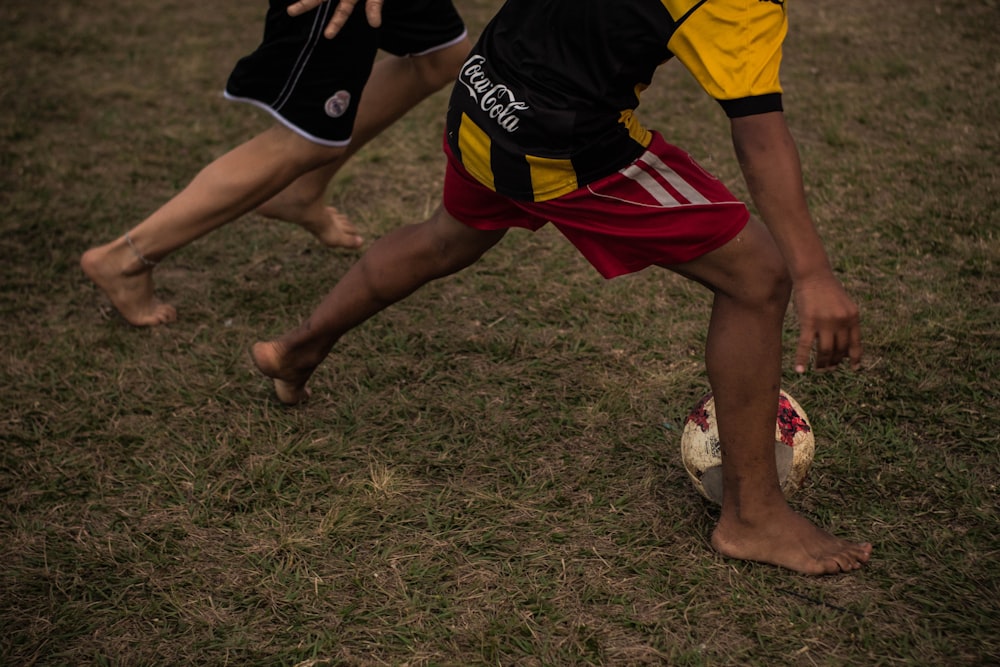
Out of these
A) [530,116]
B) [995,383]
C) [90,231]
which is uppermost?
[530,116]

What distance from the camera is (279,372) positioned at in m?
3.17

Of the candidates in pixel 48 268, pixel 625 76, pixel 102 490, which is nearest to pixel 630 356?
pixel 625 76

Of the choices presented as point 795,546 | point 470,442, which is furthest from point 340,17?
point 795,546

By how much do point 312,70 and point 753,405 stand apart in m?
1.82

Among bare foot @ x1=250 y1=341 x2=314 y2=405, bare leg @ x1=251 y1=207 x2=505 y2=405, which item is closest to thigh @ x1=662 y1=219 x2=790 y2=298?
bare leg @ x1=251 y1=207 x2=505 y2=405

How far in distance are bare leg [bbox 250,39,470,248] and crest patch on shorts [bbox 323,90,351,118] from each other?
33 cm

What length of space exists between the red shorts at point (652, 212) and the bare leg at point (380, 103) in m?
1.42

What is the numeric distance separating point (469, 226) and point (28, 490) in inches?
63.6

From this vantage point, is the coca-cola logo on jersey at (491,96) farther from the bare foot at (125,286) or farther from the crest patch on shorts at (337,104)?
the bare foot at (125,286)

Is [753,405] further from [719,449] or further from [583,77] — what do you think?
[583,77]

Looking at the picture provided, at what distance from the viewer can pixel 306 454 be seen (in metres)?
3.12

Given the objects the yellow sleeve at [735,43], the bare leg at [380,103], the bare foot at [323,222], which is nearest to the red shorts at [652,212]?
the yellow sleeve at [735,43]

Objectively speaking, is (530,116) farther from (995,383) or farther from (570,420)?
(995,383)

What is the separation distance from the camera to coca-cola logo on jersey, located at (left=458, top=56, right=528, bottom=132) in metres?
2.36
